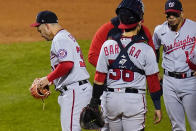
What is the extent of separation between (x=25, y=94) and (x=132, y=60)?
5.40 meters

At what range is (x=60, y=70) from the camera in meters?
4.71

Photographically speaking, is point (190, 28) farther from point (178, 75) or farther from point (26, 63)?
point (26, 63)

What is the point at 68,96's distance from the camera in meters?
4.89

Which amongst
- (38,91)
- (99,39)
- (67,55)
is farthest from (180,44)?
(38,91)

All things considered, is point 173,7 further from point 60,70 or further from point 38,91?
point 38,91

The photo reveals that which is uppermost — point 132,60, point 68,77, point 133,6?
point 133,6

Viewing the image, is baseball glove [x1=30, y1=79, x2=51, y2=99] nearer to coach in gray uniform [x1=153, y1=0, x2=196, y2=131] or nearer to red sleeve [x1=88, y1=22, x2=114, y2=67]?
red sleeve [x1=88, y1=22, x2=114, y2=67]

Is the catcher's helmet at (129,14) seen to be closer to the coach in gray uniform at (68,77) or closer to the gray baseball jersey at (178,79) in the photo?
the coach in gray uniform at (68,77)

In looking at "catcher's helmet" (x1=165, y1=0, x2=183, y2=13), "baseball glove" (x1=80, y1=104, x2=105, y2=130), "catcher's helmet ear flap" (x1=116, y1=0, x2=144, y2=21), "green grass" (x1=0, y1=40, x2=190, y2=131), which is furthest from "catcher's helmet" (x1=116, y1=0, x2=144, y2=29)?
"green grass" (x1=0, y1=40, x2=190, y2=131)

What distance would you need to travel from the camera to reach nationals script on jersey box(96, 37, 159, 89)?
162 inches

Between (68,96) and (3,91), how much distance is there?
4759 millimetres

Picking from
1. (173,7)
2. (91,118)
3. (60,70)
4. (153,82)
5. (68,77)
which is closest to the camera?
(153,82)

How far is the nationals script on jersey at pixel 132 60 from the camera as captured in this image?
411 cm

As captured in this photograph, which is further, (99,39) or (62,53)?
(99,39)
